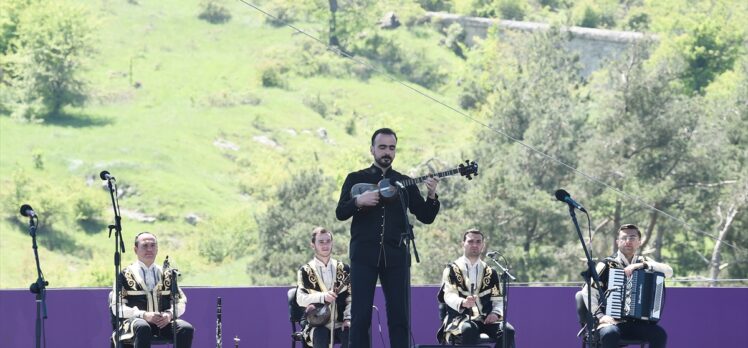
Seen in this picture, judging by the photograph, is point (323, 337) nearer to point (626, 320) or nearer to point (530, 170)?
point (626, 320)

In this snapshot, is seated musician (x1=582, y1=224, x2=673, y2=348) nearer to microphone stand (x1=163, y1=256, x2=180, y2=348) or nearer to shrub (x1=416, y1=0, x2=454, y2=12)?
microphone stand (x1=163, y1=256, x2=180, y2=348)

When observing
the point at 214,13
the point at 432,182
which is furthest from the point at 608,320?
the point at 214,13

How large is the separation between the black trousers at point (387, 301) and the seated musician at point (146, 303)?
1996 millimetres

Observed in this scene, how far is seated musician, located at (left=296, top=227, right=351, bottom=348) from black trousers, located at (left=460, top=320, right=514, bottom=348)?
31.7 inches

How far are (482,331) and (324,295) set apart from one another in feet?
3.83

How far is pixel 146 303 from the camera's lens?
8.80m

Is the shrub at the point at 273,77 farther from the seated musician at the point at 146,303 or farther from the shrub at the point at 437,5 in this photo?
the seated musician at the point at 146,303

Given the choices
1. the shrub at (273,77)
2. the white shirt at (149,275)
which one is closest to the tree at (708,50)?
the shrub at (273,77)

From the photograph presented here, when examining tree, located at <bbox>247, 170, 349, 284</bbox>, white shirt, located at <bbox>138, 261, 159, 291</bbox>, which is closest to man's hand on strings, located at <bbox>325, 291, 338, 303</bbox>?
white shirt, located at <bbox>138, 261, 159, 291</bbox>

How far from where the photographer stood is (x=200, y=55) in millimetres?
68562

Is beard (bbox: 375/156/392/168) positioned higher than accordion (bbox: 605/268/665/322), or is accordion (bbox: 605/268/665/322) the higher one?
beard (bbox: 375/156/392/168)

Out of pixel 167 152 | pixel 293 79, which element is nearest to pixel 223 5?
pixel 293 79

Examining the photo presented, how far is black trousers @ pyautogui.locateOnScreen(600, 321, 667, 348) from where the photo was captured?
27.6 feet

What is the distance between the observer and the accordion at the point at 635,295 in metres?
Answer: 8.37
